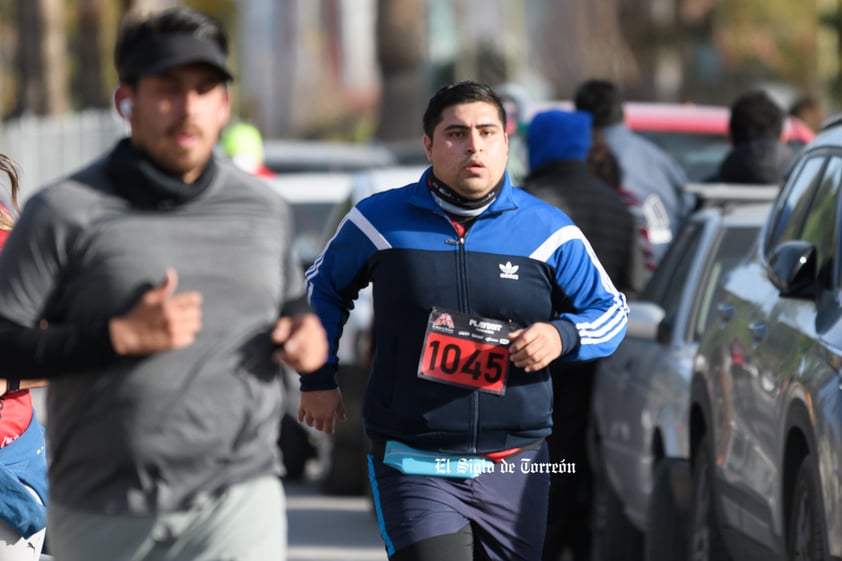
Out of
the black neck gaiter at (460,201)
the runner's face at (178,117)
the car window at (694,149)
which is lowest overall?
the car window at (694,149)

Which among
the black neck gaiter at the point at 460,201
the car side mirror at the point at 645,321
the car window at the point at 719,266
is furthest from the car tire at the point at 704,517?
→ the black neck gaiter at the point at 460,201

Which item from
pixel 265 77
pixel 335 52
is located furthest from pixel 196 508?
pixel 335 52

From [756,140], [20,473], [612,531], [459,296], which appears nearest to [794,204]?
[459,296]

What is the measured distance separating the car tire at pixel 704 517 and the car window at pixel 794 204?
2.59 feet

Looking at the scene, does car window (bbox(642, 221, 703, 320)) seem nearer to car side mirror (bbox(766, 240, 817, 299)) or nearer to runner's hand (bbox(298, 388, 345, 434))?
car side mirror (bbox(766, 240, 817, 299))

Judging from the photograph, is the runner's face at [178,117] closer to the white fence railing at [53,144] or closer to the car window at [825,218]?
the car window at [825,218]

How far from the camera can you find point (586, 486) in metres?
10.5

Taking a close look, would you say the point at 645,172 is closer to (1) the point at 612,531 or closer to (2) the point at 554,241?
(1) the point at 612,531

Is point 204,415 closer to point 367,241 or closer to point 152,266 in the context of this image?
point 152,266

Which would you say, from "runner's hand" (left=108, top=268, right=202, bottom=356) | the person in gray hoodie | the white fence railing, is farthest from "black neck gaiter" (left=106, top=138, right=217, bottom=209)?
the white fence railing

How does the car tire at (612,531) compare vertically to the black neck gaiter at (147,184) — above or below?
below

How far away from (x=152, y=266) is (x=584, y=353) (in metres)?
2.02

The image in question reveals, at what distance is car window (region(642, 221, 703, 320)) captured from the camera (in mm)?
9750

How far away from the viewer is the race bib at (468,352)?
20.4 ft
